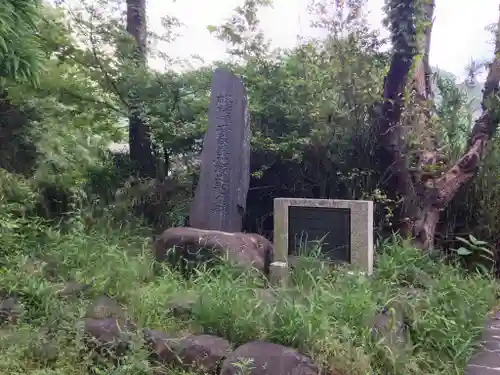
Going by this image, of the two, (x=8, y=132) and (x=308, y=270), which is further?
(x=8, y=132)

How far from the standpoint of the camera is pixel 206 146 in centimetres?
591

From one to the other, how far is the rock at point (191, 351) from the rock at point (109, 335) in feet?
0.55

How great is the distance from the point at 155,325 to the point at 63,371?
0.74 meters

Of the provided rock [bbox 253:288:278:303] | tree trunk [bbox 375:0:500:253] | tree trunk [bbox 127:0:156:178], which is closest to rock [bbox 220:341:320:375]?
A: rock [bbox 253:288:278:303]

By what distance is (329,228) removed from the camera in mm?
4852

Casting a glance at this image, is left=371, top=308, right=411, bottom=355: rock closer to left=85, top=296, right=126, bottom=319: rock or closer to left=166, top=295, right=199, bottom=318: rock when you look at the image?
left=166, top=295, right=199, bottom=318: rock

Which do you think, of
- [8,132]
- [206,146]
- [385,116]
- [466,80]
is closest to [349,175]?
[385,116]

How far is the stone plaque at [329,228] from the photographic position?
15.3 ft

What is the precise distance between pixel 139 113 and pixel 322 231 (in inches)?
145

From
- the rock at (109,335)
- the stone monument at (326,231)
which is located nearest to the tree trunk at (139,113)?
the stone monument at (326,231)

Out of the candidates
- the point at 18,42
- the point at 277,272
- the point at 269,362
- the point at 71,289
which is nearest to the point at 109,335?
the point at 71,289

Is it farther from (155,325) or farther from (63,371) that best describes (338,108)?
(63,371)

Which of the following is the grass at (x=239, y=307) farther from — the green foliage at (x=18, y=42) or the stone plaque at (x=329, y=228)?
the green foliage at (x=18, y=42)

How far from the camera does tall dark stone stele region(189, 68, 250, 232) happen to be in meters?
5.77
